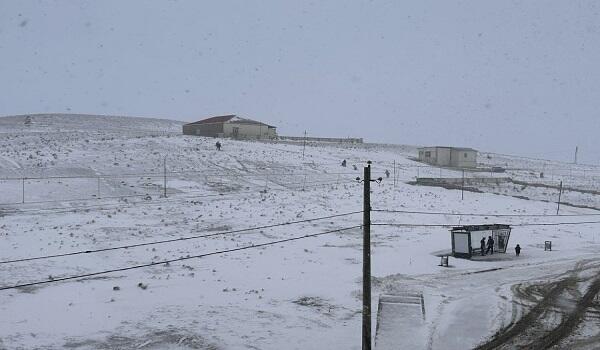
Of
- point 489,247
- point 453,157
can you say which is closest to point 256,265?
point 489,247

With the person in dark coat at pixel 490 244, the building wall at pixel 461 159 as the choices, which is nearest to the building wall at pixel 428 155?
the building wall at pixel 461 159

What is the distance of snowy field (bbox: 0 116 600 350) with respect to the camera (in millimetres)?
19203

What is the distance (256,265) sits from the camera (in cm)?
2886

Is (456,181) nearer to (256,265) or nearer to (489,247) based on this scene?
(489,247)

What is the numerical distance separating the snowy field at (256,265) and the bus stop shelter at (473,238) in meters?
1.17

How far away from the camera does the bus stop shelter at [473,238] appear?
34.5 m

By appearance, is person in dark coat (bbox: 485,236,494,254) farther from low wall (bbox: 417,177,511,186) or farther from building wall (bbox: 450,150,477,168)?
building wall (bbox: 450,150,477,168)

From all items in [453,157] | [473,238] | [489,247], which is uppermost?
[453,157]

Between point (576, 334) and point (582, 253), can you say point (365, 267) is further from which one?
point (582, 253)

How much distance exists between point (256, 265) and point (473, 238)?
14842 mm

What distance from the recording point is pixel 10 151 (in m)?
65.1

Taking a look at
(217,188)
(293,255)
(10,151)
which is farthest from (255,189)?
(10,151)

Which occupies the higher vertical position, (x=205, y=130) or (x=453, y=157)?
(x=205, y=130)

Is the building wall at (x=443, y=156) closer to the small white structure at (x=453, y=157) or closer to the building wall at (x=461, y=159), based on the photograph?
the small white structure at (x=453, y=157)
